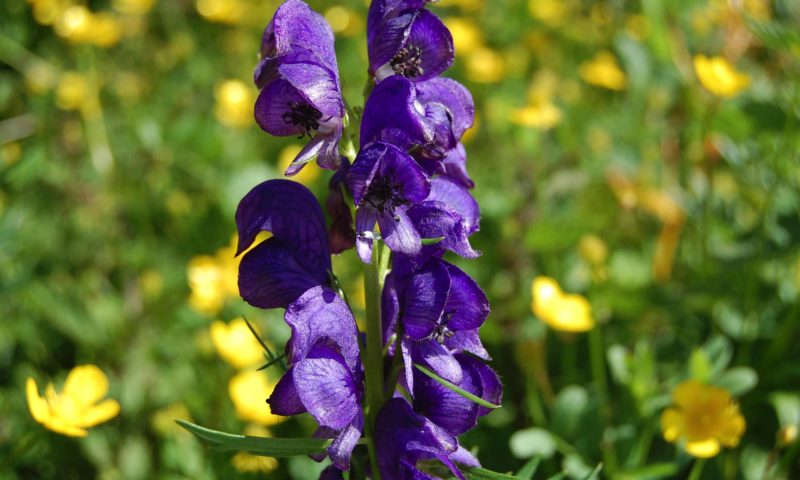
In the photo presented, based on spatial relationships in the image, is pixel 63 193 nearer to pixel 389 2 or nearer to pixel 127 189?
pixel 127 189

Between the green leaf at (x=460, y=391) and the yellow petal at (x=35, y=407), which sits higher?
the green leaf at (x=460, y=391)

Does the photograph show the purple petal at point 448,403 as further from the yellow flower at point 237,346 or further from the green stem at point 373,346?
the yellow flower at point 237,346

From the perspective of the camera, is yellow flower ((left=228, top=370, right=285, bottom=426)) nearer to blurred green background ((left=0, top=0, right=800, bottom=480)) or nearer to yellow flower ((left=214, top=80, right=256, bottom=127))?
blurred green background ((left=0, top=0, right=800, bottom=480))

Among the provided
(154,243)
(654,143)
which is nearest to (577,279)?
(654,143)

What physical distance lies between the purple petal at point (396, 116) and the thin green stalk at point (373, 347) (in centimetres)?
20

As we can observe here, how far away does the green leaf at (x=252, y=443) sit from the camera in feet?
4.36

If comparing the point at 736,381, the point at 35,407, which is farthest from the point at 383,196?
the point at 736,381

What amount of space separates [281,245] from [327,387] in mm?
294

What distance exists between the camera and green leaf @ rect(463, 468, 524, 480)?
4.45 feet

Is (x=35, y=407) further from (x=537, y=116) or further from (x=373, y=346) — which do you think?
(x=537, y=116)

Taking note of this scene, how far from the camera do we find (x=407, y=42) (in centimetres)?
150

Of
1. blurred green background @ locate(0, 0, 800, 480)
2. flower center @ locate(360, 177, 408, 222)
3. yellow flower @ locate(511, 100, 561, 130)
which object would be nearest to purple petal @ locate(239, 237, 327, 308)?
flower center @ locate(360, 177, 408, 222)

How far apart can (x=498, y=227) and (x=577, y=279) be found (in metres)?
0.45

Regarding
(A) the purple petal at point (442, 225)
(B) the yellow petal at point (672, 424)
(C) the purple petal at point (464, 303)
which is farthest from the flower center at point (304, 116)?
(B) the yellow petal at point (672, 424)
